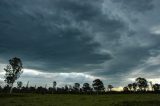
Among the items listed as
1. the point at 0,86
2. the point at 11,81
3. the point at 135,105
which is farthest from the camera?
the point at 0,86

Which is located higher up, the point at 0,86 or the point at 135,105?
the point at 0,86

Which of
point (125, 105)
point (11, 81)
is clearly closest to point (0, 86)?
point (11, 81)

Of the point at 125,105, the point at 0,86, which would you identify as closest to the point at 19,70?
the point at 0,86

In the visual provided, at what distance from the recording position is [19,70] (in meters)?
120

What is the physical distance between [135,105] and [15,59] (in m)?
87.0

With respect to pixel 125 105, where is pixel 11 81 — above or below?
above

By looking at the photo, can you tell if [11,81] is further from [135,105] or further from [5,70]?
[135,105]

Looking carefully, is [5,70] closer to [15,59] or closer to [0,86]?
[15,59]

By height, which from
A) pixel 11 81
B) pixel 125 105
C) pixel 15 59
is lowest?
pixel 125 105

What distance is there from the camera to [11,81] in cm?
11900

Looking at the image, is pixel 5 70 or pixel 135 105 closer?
pixel 135 105

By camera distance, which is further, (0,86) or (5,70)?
(0,86)

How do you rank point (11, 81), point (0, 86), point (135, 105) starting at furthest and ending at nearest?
1. point (0, 86)
2. point (11, 81)
3. point (135, 105)

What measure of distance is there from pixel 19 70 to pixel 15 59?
680 cm
